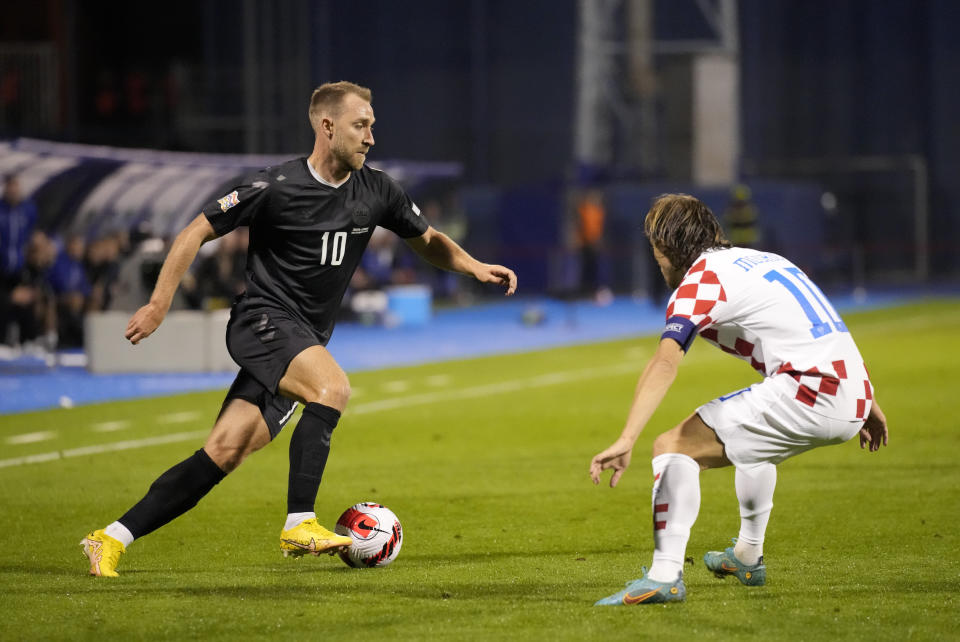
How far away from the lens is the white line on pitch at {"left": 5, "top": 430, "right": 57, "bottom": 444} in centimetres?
1127

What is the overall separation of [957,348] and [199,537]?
544 inches

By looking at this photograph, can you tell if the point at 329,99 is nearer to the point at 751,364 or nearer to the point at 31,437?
the point at 751,364

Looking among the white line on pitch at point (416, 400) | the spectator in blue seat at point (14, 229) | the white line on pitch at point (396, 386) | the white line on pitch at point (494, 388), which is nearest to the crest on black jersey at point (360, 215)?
the white line on pitch at point (416, 400)

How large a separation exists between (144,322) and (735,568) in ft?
8.32

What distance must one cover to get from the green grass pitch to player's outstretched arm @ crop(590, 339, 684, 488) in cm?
60

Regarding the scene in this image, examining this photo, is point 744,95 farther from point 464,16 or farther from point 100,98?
point 100,98

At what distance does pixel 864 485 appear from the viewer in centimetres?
875

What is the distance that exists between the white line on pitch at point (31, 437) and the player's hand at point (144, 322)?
19.1ft

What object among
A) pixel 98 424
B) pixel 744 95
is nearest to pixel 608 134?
pixel 744 95

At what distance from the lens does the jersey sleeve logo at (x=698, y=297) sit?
16.8 ft

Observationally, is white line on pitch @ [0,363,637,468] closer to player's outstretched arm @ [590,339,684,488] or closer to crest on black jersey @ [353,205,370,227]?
crest on black jersey @ [353,205,370,227]

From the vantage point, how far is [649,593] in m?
5.32

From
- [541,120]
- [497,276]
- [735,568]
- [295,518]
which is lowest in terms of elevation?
[735,568]

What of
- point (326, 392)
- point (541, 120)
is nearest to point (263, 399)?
point (326, 392)
